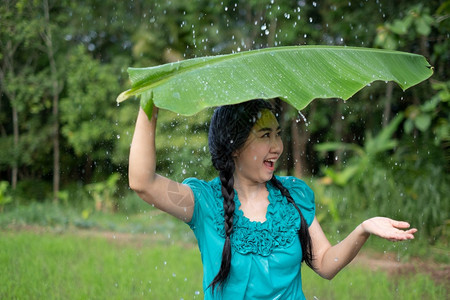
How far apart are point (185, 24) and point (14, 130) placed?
349cm

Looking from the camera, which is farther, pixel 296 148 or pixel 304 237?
pixel 296 148

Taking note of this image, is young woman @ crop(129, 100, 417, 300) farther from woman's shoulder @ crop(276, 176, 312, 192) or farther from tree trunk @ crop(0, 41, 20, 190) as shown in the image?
tree trunk @ crop(0, 41, 20, 190)

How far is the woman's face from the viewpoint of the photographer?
207 cm

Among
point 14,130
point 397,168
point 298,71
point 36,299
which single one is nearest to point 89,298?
point 36,299

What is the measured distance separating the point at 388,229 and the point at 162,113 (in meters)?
7.46

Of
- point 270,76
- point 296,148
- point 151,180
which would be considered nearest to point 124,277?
point 151,180

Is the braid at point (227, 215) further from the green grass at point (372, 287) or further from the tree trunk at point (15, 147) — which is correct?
the tree trunk at point (15, 147)

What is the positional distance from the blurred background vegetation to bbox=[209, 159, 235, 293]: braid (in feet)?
14.2

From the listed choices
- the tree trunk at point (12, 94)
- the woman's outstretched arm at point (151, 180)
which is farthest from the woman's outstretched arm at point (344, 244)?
the tree trunk at point (12, 94)

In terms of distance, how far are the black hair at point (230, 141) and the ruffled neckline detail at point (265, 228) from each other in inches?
1.1

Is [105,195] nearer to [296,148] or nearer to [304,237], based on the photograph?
[296,148]

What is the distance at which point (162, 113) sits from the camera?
9.08 m

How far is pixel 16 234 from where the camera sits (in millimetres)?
6199

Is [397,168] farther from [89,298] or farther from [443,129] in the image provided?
[89,298]
